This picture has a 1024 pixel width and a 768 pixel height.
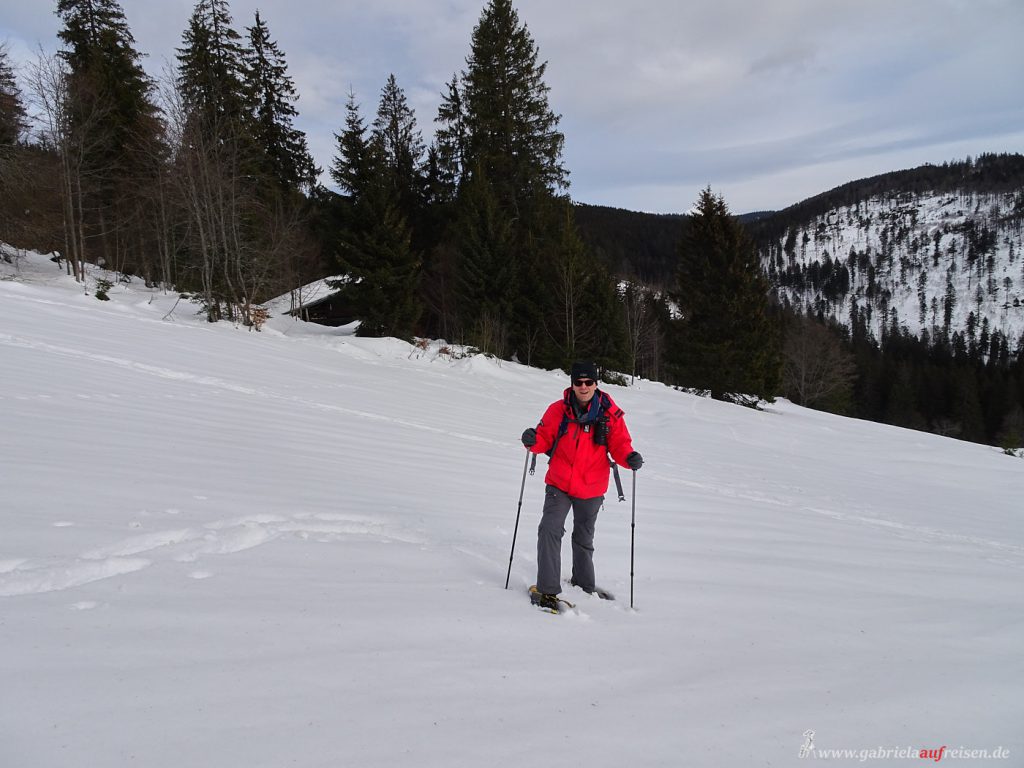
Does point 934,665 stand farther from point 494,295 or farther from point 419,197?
point 419,197

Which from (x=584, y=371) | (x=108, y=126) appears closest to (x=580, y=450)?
(x=584, y=371)

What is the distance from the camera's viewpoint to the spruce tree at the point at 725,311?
2344 centimetres

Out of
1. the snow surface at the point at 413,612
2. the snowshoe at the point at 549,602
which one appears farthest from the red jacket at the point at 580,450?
the snow surface at the point at 413,612

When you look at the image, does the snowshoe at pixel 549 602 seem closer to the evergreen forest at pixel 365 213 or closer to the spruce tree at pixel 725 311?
the evergreen forest at pixel 365 213

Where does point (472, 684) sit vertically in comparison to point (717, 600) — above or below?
above

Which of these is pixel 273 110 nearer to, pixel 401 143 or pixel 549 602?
pixel 401 143

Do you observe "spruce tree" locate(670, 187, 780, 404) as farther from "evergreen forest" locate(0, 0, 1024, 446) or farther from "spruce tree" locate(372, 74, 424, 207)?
"spruce tree" locate(372, 74, 424, 207)

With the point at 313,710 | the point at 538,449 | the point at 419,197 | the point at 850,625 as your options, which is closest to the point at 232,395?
the point at 538,449

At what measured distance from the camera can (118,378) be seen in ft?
25.7

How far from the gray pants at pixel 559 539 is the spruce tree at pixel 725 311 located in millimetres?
21716

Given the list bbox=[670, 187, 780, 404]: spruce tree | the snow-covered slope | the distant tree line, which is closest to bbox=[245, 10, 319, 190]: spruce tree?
the distant tree line

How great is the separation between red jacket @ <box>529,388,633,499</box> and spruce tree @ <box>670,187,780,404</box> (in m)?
21.8

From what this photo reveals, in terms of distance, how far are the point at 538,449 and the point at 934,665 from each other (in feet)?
8.86

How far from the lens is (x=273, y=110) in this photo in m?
30.6
